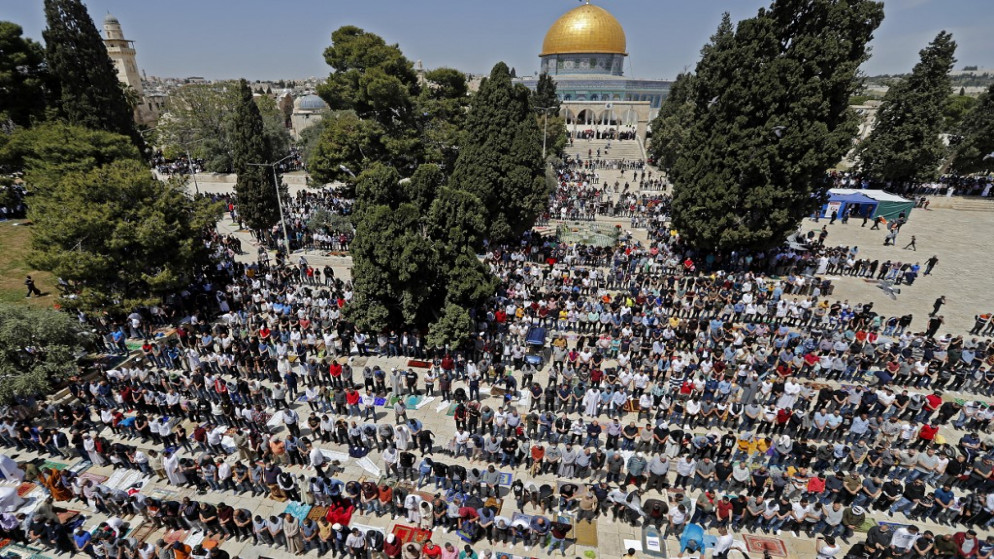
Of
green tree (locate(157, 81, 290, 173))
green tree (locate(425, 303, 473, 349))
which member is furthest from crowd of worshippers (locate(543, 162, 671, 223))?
green tree (locate(157, 81, 290, 173))

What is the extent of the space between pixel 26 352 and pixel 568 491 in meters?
15.2

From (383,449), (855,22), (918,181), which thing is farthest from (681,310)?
(918,181)

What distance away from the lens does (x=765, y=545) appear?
9031mm

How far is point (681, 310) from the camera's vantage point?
1789 cm

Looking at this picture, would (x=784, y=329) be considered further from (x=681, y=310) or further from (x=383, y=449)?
(x=383, y=449)

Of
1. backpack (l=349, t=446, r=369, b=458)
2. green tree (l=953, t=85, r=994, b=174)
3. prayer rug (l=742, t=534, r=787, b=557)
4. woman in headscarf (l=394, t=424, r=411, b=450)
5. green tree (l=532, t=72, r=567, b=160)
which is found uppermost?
green tree (l=532, t=72, r=567, b=160)

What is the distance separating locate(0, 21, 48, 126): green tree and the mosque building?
6060cm

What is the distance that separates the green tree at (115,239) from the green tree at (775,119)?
22.7 m

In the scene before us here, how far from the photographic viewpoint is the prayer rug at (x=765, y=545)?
29.3 feet

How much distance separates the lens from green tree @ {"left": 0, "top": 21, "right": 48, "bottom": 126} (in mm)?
25239

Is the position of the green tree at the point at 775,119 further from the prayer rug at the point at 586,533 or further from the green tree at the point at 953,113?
the green tree at the point at 953,113

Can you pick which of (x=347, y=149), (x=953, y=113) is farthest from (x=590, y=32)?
(x=347, y=149)

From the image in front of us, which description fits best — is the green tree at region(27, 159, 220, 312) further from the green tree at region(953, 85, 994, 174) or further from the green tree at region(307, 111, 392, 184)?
the green tree at region(953, 85, 994, 174)

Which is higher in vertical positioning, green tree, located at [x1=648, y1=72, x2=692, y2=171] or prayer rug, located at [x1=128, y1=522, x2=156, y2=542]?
green tree, located at [x1=648, y1=72, x2=692, y2=171]
